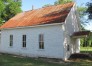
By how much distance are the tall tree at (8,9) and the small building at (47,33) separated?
15381 millimetres

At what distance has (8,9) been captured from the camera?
50906mm

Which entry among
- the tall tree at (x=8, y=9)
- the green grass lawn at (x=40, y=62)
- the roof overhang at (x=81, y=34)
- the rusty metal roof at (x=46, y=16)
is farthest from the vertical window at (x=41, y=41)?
the tall tree at (x=8, y=9)

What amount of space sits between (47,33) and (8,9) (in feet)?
81.3

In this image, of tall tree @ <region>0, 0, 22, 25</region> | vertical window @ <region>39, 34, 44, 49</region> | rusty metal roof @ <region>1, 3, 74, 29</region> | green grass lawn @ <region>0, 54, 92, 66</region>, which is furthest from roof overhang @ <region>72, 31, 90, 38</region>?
tall tree @ <region>0, 0, 22, 25</region>

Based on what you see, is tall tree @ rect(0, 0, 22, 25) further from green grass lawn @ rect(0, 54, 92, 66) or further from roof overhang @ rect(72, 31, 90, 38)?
green grass lawn @ rect(0, 54, 92, 66)

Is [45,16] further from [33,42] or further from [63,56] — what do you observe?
[63,56]

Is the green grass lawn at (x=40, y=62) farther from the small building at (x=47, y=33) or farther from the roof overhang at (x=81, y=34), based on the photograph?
the roof overhang at (x=81, y=34)

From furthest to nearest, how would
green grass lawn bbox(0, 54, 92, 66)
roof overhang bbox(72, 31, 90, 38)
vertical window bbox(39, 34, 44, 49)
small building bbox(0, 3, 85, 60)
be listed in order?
vertical window bbox(39, 34, 44, 49)
roof overhang bbox(72, 31, 90, 38)
small building bbox(0, 3, 85, 60)
green grass lawn bbox(0, 54, 92, 66)

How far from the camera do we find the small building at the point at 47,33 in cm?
2654

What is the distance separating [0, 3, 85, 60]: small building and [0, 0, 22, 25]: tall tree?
15.4m

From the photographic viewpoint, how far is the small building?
26541 mm

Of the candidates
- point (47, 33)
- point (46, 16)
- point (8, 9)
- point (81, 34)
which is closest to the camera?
point (81, 34)

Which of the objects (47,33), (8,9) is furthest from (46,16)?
(8,9)

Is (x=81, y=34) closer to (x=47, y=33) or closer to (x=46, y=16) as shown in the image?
(x=47, y=33)
